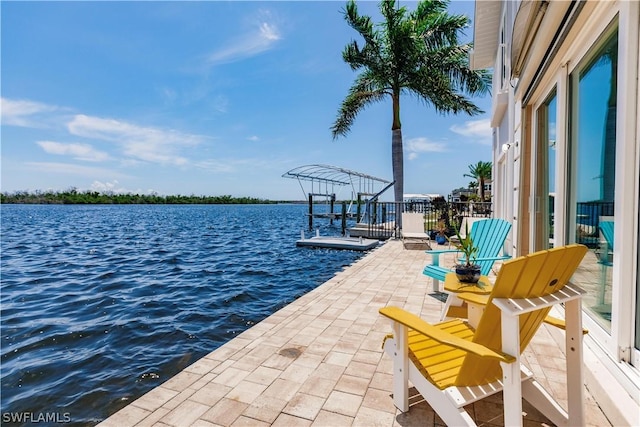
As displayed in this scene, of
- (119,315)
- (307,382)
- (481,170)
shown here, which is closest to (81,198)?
(481,170)

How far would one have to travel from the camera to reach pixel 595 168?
2.03 m

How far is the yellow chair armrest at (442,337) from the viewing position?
118 cm

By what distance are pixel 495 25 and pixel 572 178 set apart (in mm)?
7436

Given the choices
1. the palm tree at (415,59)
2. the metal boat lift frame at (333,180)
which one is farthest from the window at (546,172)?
the metal boat lift frame at (333,180)

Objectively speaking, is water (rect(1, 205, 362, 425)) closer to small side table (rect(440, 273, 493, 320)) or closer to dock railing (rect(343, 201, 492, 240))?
dock railing (rect(343, 201, 492, 240))

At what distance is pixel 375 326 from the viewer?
120 inches

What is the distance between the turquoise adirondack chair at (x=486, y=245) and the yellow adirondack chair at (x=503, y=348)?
6.04ft

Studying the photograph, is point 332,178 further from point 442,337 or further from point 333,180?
Result: point 442,337

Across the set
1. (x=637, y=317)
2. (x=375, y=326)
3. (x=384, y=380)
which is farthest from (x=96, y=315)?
(x=637, y=317)

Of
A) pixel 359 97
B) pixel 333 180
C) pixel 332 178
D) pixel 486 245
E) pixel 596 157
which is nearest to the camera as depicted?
pixel 596 157

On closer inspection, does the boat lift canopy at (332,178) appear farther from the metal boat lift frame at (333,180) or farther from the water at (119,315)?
the water at (119,315)

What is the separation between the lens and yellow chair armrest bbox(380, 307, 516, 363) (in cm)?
118

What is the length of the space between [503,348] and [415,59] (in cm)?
1163

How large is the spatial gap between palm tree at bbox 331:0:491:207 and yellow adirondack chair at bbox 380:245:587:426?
32.7 ft
